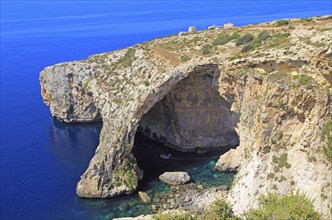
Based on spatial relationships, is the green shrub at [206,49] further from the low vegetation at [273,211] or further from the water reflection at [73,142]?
the low vegetation at [273,211]

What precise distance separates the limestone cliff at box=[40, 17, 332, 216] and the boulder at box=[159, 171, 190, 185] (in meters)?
3.29

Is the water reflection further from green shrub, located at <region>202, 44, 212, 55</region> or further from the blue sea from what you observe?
green shrub, located at <region>202, 44, 212, 55</region>

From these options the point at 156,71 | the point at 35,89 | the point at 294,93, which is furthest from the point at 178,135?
the point at 35,89

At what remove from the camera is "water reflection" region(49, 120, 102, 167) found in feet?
187

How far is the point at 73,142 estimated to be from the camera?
64.3 metres

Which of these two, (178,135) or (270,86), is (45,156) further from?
(270,86)

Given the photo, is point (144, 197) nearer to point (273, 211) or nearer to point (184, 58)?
point (273, 211)

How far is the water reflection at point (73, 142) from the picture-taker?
187 ft

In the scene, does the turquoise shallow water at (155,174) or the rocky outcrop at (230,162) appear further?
the rocky outcrop at (230,162)

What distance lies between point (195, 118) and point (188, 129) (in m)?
1.87

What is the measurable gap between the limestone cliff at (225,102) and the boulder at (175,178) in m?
3.29

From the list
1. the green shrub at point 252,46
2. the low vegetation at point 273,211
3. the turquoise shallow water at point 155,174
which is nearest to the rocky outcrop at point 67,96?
the turquoise shallow water at point 155,174

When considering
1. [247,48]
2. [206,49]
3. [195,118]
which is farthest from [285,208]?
[195,118]

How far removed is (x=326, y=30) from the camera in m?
43.5
